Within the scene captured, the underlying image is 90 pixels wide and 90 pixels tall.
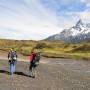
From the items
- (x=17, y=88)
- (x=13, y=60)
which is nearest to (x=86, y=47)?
(x=13, y=60)

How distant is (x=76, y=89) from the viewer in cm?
2777

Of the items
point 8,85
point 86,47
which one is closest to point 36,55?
point 8,85

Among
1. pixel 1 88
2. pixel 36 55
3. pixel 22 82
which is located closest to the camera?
pixel 1 88

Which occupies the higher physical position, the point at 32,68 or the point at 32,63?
the point at 32,63

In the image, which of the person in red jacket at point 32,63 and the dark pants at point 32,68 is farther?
the dark pants at point 32,68

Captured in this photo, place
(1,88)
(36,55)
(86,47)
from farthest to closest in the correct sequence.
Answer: (86,47) → (36,55) → (1,88)

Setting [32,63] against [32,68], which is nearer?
[32,63]

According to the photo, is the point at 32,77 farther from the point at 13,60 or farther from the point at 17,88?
the point at 17,88

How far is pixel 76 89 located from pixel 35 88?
3.23 metres

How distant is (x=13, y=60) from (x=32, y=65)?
6.47 feet

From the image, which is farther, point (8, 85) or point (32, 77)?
point (32, 77)

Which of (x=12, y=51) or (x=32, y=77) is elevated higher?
(x=12, y=51)

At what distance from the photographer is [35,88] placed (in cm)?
2680

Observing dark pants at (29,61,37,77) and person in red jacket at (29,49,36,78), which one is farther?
dark pants at (29,61,37,77)
